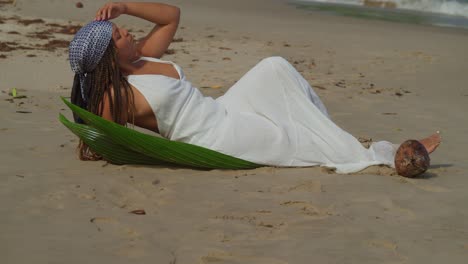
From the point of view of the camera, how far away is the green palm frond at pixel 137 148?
4035 millimetres

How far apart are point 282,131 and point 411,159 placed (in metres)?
0.73

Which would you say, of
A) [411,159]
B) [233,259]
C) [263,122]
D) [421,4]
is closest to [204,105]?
[263,122]

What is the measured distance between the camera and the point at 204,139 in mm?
4219

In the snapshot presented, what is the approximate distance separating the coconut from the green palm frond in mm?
800

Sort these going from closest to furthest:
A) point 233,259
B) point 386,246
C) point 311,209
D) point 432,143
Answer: point 233,259, point 386,246, point 311,209, point 432,143

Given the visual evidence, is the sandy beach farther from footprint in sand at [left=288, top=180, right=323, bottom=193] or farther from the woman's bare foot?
the woman's bare foot

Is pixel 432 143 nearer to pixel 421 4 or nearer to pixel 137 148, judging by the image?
pixel 137 148

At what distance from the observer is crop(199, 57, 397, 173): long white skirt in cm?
424

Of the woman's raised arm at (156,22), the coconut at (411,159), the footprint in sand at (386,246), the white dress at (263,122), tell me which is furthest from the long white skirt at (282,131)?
the footprint in sand at (386,246)

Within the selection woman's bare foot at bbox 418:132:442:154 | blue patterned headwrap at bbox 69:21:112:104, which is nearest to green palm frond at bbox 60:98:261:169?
blue patterned headwrap at bbox 69:21:112:104

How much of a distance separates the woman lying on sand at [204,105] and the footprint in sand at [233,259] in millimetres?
1339

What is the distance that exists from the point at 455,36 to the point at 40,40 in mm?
6676

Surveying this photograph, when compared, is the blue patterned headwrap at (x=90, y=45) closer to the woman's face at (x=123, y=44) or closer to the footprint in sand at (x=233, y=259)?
the woman's face at (x=123, y=44)

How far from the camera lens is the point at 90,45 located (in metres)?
3.98
